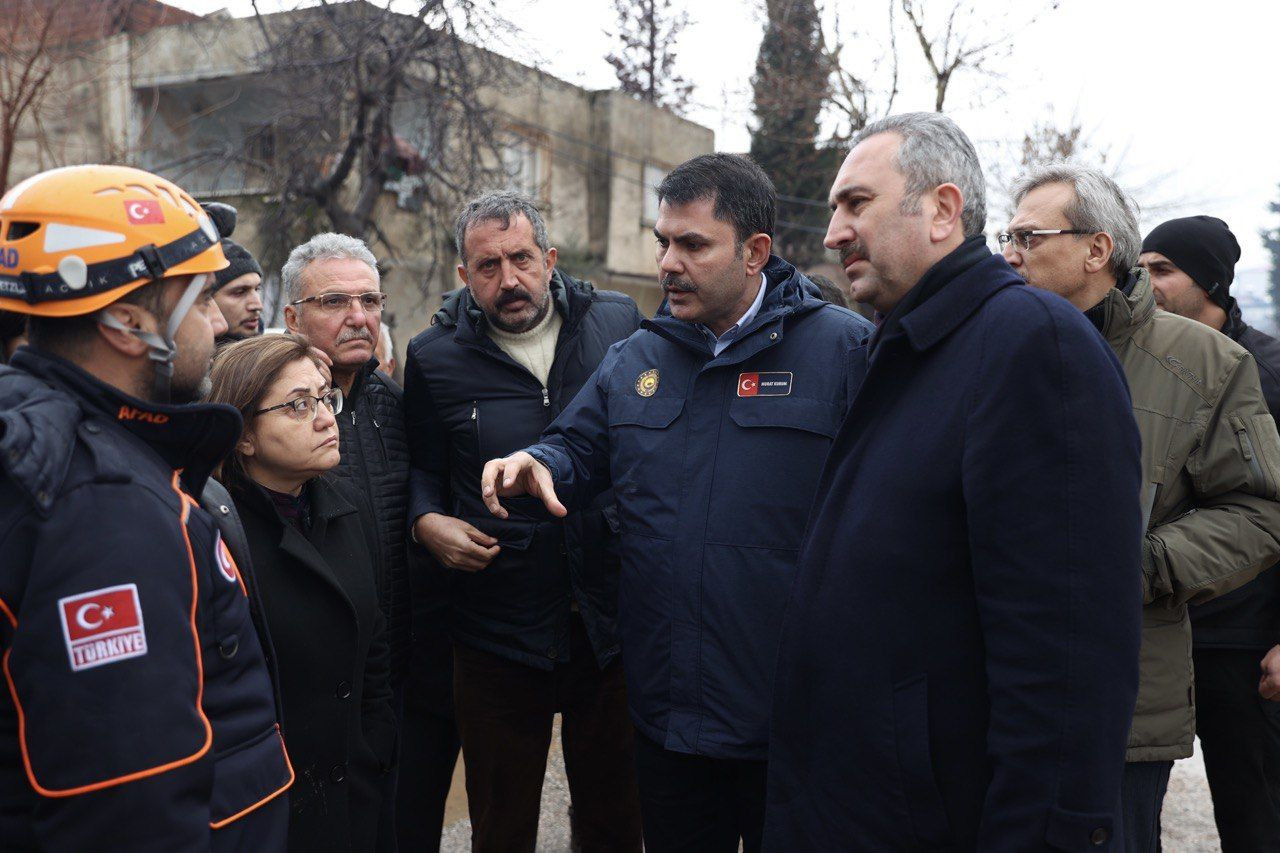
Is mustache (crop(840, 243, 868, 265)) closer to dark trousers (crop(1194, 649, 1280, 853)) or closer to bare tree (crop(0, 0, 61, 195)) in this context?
dark trousers (crop(1194, 649, 1280, 853))

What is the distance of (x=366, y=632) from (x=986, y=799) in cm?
166

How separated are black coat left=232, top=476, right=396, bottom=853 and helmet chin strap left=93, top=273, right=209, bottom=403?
2.48 ft

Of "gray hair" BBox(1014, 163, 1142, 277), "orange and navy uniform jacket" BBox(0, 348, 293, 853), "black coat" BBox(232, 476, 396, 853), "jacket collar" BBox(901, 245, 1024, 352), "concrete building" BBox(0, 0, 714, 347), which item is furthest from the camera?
"concrete building" BBox(0, 0, 714, 347)

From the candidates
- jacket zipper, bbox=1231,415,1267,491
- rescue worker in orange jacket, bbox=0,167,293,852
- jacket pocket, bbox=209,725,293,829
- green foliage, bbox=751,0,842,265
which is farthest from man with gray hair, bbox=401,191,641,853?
green foliage, bbox=751,0,842,265

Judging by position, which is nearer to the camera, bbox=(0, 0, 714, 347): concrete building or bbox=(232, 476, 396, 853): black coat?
bbox=(232, 476, 396, 853): black coat

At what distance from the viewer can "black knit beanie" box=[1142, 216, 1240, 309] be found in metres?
3.64

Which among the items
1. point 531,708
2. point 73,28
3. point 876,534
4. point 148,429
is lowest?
point 531,708

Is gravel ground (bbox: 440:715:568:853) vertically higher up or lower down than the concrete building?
lower down

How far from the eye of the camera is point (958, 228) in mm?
2049

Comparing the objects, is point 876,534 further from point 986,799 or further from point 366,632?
point 366,632

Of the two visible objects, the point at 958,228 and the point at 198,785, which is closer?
the point at 198,785

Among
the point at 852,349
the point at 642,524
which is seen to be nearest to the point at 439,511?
the point at 642,524

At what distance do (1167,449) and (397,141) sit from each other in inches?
419

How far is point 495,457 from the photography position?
3.50m
